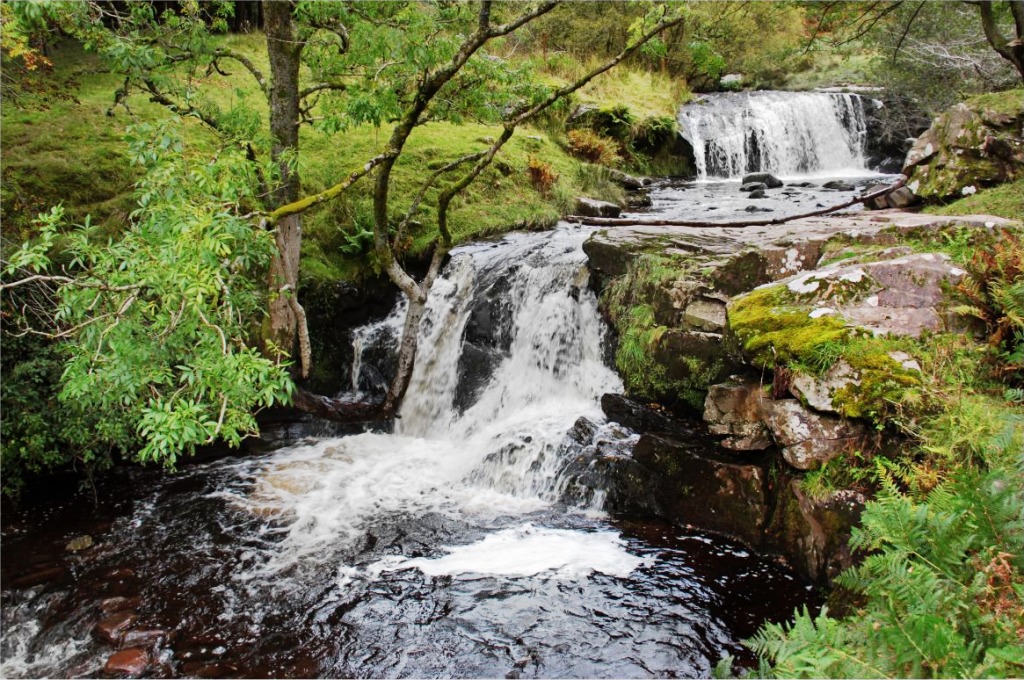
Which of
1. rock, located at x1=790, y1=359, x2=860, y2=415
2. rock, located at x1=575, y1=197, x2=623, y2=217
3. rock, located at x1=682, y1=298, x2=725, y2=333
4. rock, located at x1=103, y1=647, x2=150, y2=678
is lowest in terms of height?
rock, located at x1=103, y1=647, x2=150, y2=678

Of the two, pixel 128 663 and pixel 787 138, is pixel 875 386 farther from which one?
pixel 787 138

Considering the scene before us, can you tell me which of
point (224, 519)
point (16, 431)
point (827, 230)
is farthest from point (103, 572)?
point (827, 230)

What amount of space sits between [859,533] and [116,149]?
11.4 meters

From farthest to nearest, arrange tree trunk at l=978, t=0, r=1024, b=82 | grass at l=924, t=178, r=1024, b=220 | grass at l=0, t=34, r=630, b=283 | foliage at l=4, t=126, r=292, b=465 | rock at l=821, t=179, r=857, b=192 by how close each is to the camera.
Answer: rock at l=821, t=179, r=857, b=192
grass at l=0, t=34, r=630, b=283
tree trunk at l=978, t=0, r=1024, b=82
grass at l=924, t=178, r=1024, b=220
foliage at l=4, t=126, r=292, b=465

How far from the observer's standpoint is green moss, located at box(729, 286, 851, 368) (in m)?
5.50

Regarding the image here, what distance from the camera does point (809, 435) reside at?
5.30 meters

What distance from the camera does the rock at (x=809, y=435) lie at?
5148mm

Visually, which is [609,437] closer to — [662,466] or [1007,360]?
[662,466]

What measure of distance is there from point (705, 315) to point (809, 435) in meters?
2.29

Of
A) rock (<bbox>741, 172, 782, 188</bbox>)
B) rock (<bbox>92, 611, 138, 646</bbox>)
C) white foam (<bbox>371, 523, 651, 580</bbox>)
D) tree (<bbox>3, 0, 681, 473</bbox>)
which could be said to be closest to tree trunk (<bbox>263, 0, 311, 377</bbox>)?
tree (<bbox>3, 0, 681, 473</bbox>)

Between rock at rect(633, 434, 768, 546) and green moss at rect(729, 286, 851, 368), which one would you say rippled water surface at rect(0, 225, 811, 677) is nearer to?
rock at rect(633, 434, 768, 546)

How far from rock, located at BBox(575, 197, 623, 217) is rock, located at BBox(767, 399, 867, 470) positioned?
8476 mm

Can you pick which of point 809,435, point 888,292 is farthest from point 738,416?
point 888,292

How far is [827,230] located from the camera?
8.17m
